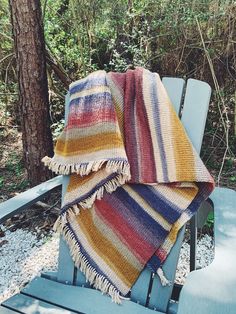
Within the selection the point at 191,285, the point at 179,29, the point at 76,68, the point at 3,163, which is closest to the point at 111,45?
the point at 76,68

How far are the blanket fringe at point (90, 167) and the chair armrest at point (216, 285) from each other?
417 mm

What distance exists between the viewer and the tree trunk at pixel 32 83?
2135mm

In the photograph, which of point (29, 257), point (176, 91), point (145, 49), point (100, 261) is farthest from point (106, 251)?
point (145, 49)

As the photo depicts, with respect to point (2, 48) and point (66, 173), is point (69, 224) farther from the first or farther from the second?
point (2, 48)

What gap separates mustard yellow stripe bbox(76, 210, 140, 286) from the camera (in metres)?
1.37

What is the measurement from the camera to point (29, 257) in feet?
7.07

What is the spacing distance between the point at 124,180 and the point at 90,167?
145 millimetres

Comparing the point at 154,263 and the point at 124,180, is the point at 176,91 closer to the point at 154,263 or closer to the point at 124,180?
the point at 124,180

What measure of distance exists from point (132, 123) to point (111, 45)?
1812 millimetres

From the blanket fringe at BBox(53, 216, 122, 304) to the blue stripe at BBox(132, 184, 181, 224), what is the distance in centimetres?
33

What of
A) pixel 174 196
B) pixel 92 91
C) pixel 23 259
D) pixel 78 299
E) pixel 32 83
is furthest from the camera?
pixel 32 83

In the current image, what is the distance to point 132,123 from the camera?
4.90ft

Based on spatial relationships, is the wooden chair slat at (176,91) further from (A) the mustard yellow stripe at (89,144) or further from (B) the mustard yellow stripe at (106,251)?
(B) the mustard yellow stripe at (106,251)

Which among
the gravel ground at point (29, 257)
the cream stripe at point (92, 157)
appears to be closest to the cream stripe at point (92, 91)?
the cream stripe at point (92, 157)
